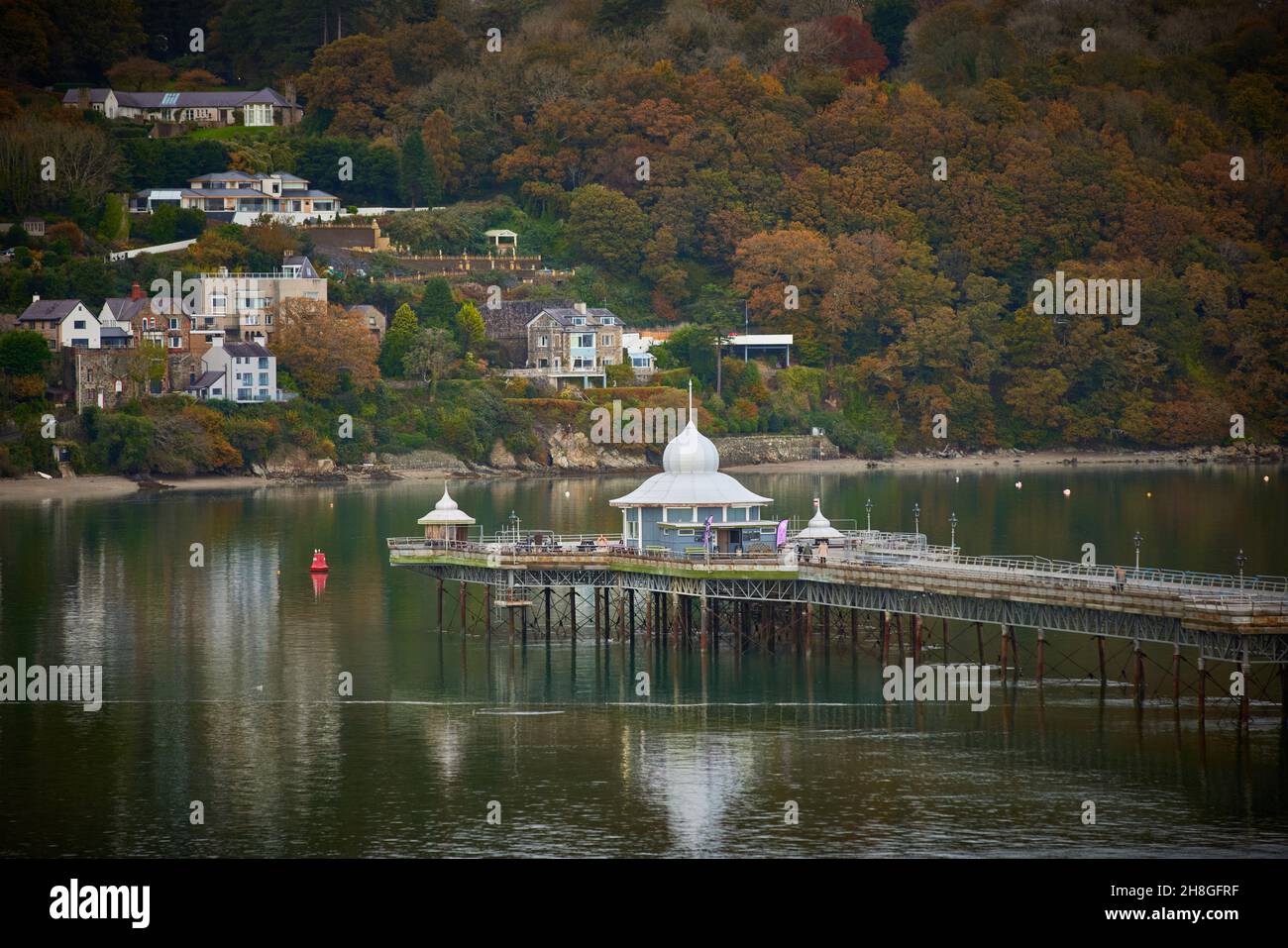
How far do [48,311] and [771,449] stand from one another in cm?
4967

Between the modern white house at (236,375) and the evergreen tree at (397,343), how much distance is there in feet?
34.1

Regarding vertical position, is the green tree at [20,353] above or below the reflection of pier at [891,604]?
above

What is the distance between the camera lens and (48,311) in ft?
486

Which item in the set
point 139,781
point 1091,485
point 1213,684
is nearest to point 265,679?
point 139,781

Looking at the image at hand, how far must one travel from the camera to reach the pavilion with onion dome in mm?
78188

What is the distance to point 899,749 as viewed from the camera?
62.7 metres

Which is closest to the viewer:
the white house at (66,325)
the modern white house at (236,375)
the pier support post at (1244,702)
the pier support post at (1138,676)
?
the pier support post at (1244,702)

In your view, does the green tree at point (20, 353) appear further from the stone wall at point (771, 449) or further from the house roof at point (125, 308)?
the stone wall at point (771, 449)

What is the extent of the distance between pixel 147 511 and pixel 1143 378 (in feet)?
274

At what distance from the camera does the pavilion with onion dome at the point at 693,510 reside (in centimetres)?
7819

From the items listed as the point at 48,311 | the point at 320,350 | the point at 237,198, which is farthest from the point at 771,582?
the point at 237,198

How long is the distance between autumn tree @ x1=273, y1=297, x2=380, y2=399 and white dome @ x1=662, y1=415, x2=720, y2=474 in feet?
249

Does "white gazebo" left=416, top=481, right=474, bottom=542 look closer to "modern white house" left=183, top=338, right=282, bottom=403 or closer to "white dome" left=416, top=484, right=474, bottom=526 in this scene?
"white dome" left=416, top=484, right=474, bottom=526

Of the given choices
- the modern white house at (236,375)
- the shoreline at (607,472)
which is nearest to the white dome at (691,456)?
the shoreline at (607,472)
